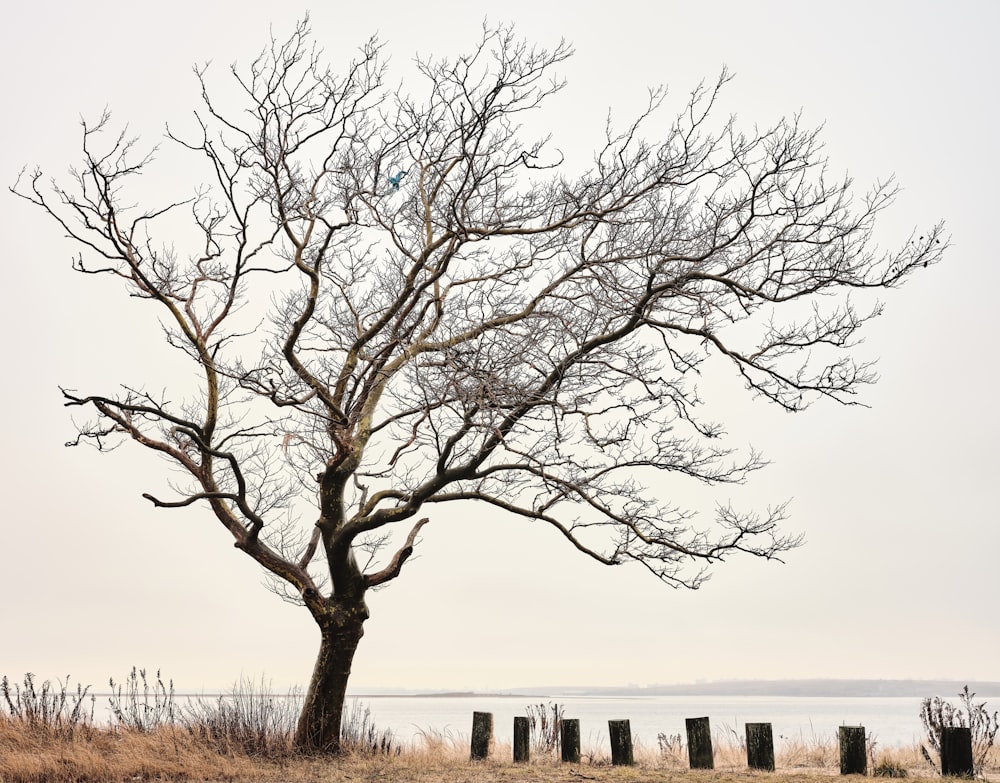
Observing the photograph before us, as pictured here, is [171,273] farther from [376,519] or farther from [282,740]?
[282,740]

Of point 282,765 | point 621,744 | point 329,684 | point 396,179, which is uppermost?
point 396,179

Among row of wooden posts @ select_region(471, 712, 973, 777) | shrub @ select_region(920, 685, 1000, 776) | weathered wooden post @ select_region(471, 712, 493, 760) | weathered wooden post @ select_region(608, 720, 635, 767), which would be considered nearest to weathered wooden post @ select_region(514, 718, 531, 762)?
row of wooden posts @ select_region(471, 712, 973, 777)

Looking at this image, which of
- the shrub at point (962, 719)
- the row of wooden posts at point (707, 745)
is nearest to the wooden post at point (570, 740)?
the row of wooden posts at point (707, 745)

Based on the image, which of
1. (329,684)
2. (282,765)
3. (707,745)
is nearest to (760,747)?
(707,745)

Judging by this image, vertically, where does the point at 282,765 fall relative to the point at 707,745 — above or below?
below

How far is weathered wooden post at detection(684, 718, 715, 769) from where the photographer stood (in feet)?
33.8

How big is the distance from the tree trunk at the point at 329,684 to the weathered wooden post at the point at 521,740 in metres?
2.16

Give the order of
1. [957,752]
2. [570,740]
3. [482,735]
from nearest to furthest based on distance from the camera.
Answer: [957,752], [570,740], [482,735]

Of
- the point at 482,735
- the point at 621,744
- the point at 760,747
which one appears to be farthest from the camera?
the point at 482,735

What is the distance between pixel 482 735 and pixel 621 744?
1.79m

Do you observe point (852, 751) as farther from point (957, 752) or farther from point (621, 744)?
point (621, 744)

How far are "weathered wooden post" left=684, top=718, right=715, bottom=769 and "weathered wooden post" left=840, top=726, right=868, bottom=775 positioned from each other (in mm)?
1453

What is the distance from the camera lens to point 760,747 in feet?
33.9

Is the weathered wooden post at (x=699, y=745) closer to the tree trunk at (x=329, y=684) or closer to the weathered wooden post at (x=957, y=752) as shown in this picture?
the weathered wooden post at (x=957, y=752)
